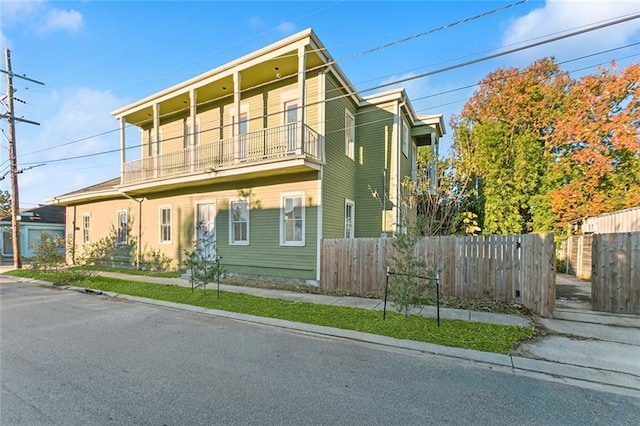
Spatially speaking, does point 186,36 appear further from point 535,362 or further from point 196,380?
point 535,362

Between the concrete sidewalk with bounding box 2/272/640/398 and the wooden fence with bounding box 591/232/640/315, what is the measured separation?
0.31 metres

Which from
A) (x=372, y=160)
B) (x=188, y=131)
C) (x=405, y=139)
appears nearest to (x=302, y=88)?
(x=372, y=160)

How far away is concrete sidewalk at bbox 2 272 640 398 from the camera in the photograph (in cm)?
387

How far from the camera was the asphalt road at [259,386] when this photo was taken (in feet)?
9.60

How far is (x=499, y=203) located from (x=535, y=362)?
574 inches

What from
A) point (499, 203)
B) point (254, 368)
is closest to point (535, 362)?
point (254, 368)

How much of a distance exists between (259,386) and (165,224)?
484 inches

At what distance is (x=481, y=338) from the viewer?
5000mm

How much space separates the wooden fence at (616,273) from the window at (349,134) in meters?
8.30


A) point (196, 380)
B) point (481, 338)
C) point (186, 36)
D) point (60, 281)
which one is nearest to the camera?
point (196, 380)

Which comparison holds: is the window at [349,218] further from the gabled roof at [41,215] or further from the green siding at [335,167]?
the gabled roof at [41,215]

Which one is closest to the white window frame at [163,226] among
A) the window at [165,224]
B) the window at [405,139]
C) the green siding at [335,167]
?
the window at [165,224]

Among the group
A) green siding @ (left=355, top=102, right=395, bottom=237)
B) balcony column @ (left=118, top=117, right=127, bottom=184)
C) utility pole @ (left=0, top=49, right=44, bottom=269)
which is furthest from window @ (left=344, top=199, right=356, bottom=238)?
utility pole @ (left=0, top=49, right=44, bottom=269)

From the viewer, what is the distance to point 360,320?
20.0 feet
